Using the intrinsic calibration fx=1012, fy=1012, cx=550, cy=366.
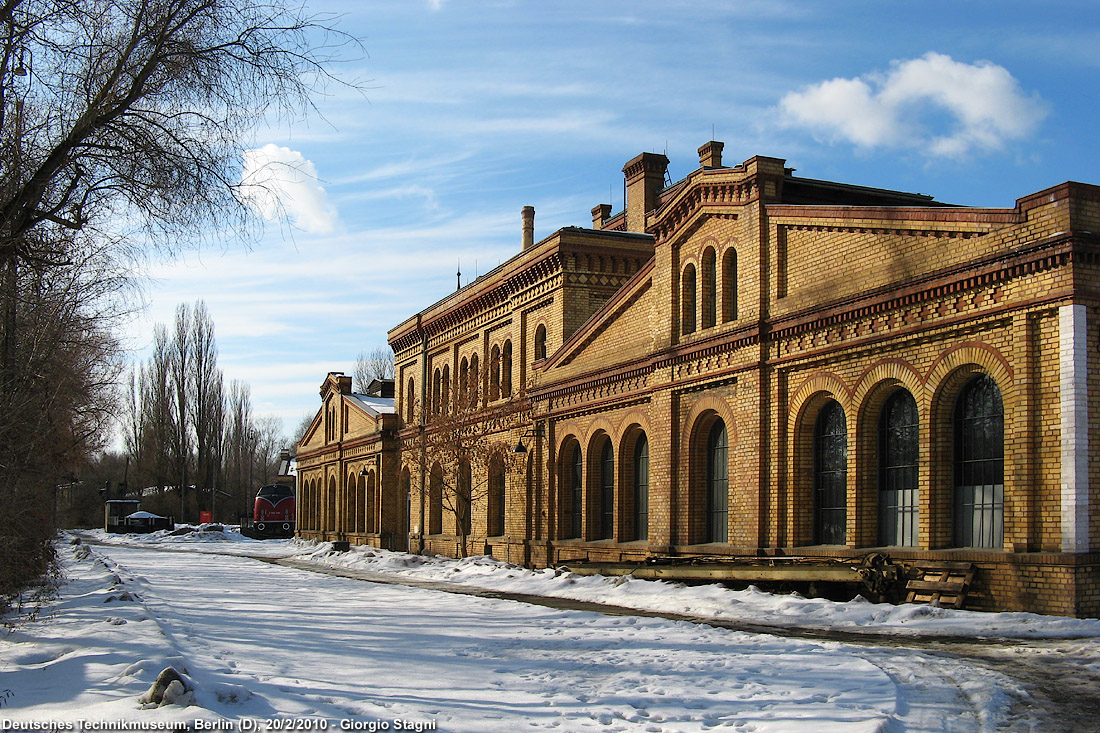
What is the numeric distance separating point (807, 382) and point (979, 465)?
3725 millimetres

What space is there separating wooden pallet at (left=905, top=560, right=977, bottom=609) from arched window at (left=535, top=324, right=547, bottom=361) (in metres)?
15.7

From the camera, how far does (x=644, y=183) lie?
30406mm

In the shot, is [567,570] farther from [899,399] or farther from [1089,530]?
[1089,530]

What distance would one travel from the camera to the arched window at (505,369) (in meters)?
31.1

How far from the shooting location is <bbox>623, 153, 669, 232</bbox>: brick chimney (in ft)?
99.8

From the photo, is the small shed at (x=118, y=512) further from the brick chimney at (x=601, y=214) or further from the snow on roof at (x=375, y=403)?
the brick chimney at (x=601, y=214)

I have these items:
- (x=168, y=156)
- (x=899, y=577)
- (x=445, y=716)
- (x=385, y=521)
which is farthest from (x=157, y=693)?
(x=385, y=521)

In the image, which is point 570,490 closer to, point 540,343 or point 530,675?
point 540,343

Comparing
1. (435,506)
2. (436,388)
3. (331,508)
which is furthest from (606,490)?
(331,508)

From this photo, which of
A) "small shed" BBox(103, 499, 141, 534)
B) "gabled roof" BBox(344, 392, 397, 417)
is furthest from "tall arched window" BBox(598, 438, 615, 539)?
"small shed" BBox(103, 499, 141, 534)

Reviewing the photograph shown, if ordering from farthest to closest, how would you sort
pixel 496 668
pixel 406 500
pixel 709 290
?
pixel 406 500 < pixel 709 290 < pixel 496 668

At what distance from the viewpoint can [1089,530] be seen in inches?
491

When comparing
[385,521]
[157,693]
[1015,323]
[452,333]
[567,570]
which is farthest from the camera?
[385,521]

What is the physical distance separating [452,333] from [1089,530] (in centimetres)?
2542
